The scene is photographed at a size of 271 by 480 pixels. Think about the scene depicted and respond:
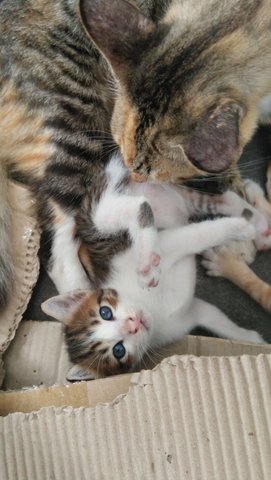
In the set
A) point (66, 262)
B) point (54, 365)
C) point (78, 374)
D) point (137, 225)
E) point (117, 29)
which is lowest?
point (54, 365)

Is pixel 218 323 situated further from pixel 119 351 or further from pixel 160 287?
pixel 119 351

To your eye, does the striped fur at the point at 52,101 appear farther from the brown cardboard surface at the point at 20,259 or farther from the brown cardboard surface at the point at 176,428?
the brown cardboard surface at the point at 176,428

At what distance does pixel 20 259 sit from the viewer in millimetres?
1972

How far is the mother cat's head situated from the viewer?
1.42m

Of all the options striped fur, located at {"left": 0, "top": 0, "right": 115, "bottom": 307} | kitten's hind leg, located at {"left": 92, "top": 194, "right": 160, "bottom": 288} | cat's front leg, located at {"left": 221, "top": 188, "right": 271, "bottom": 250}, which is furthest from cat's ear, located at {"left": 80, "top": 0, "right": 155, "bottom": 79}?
cat's front leg, located at {"left": 221, "top": 188, "right": 271, "bottom": 250}

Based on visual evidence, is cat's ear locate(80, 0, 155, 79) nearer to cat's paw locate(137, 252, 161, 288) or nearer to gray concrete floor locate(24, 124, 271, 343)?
cat's paw locate(137, 252, 161, 288)

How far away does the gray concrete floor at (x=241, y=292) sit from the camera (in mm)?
2020

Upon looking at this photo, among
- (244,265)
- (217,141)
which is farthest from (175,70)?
(244,265)

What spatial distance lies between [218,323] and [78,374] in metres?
0.55

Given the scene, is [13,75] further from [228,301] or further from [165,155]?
[228,301]

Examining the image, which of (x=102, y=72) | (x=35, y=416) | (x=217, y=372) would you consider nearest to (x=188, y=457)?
(x=217, y=372)

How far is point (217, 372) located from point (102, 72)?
1100 mm

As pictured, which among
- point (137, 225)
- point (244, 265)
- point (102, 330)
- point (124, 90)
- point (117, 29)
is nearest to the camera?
point (117, 29)

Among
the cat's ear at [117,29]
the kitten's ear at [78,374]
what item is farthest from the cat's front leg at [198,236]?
the cat's ear at [117,29]
